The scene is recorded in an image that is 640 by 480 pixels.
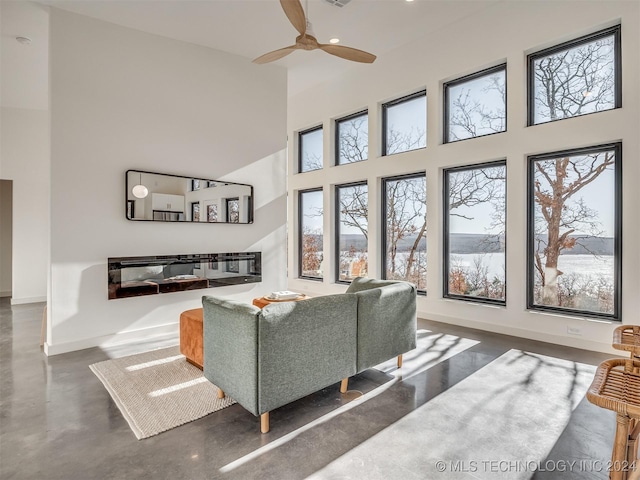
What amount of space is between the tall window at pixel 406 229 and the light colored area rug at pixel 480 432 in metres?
2.46

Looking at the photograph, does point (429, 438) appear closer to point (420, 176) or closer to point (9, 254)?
point (420, 176)

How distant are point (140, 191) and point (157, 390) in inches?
99.0

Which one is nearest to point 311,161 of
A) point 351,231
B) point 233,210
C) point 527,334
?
point 351,231

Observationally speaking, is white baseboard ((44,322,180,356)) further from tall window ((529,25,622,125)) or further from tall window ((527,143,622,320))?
tall window ((529,25,622,125))

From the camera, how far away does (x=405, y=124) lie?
5.68 metres

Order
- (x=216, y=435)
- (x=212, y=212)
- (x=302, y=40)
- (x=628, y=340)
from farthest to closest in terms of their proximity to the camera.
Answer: (x=212, y=212) < (x=302, y=40) < (x=216, y=435) < (x=628, y=340)

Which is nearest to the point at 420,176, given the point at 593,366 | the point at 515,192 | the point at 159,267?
the point at 515,192

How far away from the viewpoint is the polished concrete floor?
76.7 inches

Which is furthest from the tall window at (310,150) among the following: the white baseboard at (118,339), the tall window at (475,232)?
the white baseboard at (118,339)

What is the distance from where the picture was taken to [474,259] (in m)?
4.91

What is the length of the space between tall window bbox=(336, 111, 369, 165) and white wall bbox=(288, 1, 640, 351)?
0.22 metres

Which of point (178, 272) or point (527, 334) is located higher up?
point (178, 272)

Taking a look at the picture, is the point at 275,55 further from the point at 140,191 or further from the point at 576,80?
the point at 576,80

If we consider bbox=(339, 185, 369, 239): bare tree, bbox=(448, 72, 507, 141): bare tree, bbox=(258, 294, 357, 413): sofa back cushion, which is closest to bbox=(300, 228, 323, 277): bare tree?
bbox=(339, 185, 369, 239): bare tree
